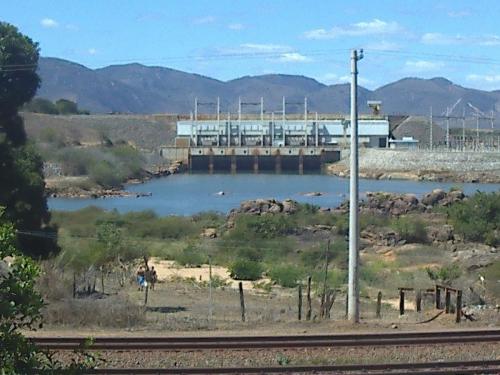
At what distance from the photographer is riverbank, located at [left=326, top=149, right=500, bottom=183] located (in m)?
98.6

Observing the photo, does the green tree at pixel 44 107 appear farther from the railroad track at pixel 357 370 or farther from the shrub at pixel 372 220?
the railroad track at pixel 357 370

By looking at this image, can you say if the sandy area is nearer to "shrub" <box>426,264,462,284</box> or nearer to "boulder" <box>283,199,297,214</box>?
"shrub" <box>426,264,462,284</box>

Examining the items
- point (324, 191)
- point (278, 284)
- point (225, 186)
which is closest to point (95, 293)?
point (278, 284)

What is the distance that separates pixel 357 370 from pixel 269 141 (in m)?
109

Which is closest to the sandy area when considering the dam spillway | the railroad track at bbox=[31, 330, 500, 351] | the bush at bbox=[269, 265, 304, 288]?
the bush at bbox=[269, 265, 304, 288]

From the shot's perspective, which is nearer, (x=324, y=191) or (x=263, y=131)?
(x=324, y=191)

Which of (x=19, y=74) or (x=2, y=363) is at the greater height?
(x=19, y=74)

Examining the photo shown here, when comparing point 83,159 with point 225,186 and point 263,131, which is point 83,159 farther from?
point 263,131

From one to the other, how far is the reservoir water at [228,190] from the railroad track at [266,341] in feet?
128

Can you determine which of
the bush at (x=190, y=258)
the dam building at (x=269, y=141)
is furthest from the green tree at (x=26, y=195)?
the dam building at (x=269, y=141)

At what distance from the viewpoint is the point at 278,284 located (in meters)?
25.6

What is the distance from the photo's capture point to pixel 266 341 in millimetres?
12906

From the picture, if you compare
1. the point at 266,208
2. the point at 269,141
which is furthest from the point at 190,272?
the point at 269,141

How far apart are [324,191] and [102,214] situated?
38.4 metres
